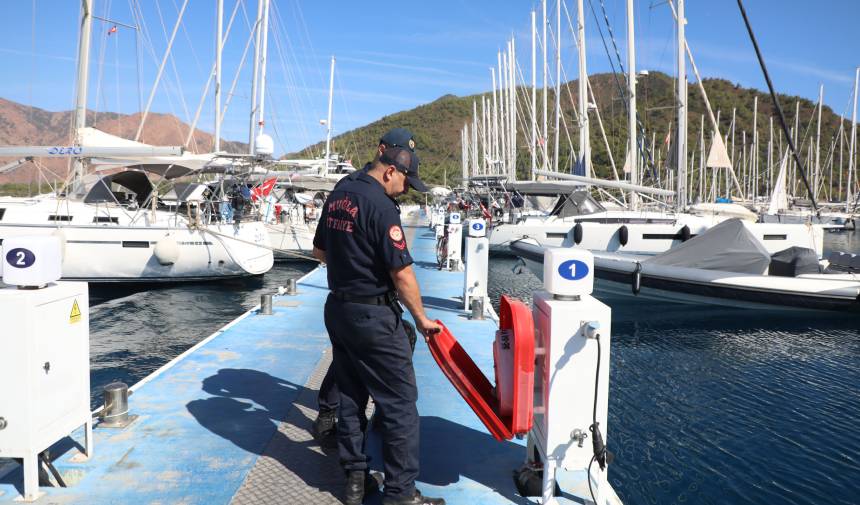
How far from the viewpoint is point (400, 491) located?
3.05 meters

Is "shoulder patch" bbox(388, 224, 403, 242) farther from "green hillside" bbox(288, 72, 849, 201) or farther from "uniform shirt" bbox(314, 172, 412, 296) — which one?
"green hillside" bbox(288, 72, 849, 201)

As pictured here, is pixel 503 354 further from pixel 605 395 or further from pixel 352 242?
pixel 352 242

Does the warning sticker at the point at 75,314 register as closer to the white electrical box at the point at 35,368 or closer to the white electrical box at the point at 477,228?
the white electrical box at the point at 35,368

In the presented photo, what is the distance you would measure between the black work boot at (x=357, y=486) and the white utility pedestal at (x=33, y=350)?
1.54m

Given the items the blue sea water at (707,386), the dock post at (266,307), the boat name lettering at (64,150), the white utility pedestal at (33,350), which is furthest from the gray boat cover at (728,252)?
the boat name lettering at (64,150)

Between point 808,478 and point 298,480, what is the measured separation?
13.7 ft

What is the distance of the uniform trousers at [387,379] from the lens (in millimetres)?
3047

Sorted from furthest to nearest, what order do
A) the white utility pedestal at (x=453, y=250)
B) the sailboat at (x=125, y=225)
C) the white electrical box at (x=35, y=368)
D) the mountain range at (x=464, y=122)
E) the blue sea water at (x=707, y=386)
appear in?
the mountain range at (x=464, y=122) < the sailboat at (x=125, y=225) < the white utility pedestal at (x=453, y=250) < the blue sea water at (x=707, y=386) < the white electrical box at (x=35, y=368)

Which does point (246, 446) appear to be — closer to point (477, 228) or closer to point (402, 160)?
point (402, 160)

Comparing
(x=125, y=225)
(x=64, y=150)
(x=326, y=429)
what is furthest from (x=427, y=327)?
(x=125, y=225)

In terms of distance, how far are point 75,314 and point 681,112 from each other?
56.2ft

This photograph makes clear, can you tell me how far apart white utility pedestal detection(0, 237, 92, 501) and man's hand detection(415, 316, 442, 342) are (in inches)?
72.7

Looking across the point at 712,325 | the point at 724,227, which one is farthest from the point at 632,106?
the point at 712,325

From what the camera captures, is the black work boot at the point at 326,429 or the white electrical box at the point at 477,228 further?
the white electrical box at the point at 477,228
